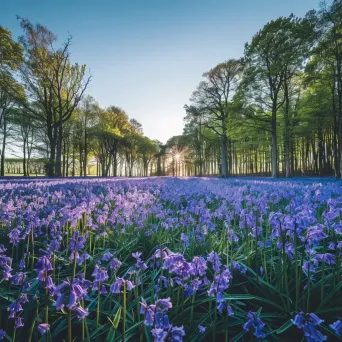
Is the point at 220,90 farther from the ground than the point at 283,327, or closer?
farther from the ground

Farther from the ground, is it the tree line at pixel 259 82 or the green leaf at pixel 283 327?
the tree line at pixel 259 82

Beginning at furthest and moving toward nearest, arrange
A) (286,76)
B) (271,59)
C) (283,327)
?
(286,76) → (271,59) → (283,327)

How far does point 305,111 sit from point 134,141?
42431 mm

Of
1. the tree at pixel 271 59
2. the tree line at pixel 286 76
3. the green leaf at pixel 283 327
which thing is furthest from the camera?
the tree at pixel 271 59

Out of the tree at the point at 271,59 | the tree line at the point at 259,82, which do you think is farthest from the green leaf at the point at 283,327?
the tree at the point at 271,59

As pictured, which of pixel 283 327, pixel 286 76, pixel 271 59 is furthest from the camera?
pixel 286 76

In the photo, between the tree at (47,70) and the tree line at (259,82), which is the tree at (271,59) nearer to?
the tree line at (259,82)

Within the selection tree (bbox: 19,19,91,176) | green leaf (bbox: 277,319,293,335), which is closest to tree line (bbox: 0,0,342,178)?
tree (bbox: 19,19,91,176)

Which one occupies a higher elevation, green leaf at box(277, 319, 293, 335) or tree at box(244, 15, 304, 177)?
tree at box(244, 15, 304, 177)

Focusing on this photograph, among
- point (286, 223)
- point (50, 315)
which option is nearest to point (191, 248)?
point (286, 223)

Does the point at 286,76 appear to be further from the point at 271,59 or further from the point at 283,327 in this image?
the point at 283,327

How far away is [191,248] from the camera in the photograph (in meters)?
2.42

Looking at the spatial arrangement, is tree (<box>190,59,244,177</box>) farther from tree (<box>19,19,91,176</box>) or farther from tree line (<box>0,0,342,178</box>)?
tree (<box>19,19,91,176</box>)

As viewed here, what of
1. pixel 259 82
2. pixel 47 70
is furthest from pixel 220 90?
pixel 47 70
